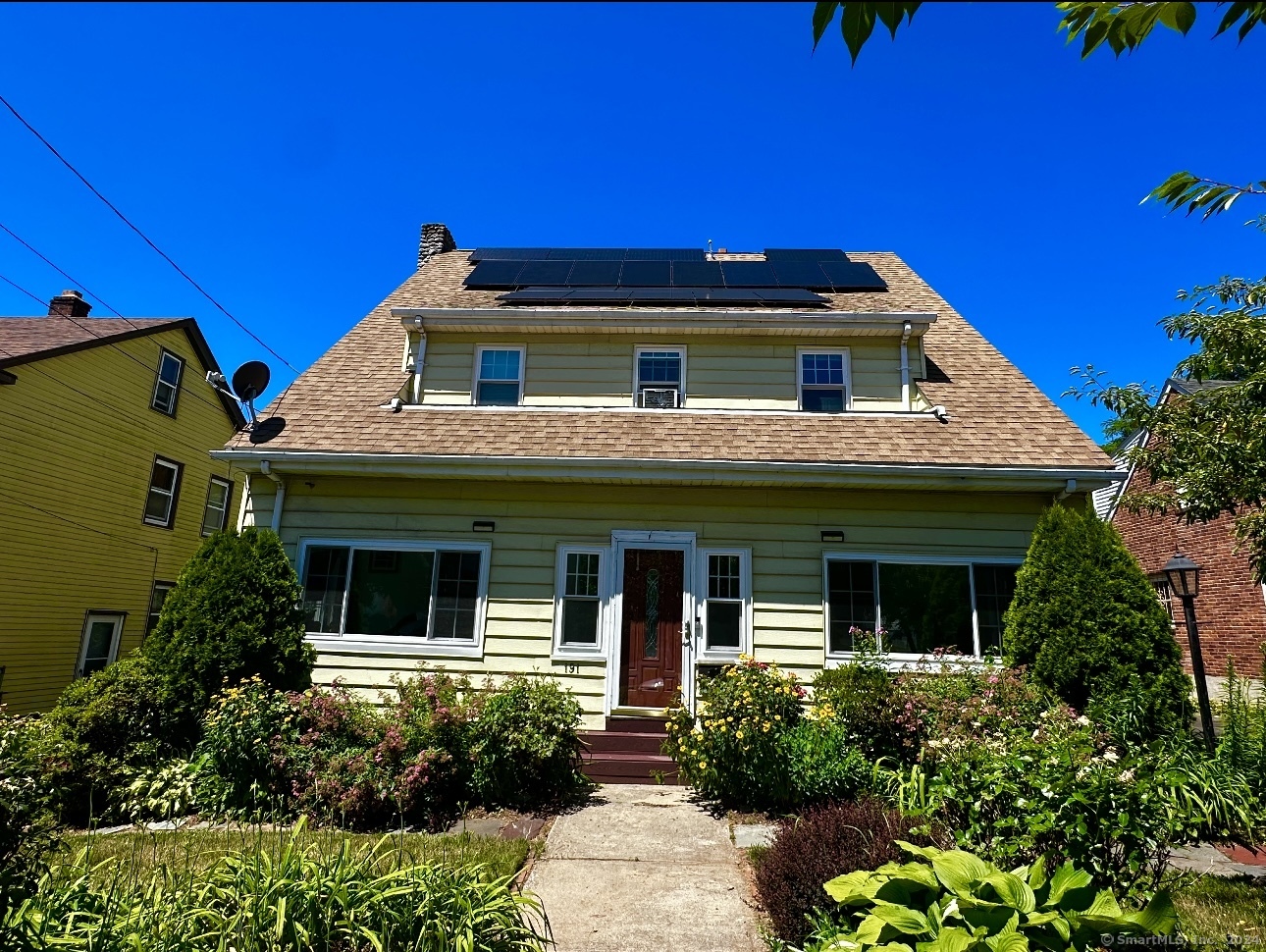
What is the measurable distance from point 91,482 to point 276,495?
1031 cm

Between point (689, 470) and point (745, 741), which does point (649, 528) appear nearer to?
point (689, 470)

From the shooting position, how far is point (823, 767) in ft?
20.7

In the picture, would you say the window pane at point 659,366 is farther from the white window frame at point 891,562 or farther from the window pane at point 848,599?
the window pane at point 848,599

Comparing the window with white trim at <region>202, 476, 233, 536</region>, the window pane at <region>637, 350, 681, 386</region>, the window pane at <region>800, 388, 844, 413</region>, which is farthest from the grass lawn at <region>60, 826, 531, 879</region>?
the window with white trim at <region>202, 476, 233, 536</region>

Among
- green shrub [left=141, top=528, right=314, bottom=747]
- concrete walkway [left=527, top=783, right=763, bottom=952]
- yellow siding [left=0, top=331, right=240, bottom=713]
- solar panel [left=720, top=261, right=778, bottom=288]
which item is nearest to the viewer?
concrete walkway [left=527, top=783, right=763, bottom=952]

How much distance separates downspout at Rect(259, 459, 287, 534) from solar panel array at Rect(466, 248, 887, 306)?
14.5 ft

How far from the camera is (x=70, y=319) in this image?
1784 cm

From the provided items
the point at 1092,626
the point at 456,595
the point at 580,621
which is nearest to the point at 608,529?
the point at 580,621

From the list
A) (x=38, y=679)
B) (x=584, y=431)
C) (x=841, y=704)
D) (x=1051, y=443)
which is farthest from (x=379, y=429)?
(x=38, y=679)

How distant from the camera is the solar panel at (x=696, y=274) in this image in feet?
38.1

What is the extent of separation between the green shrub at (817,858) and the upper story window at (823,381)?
6707 mm

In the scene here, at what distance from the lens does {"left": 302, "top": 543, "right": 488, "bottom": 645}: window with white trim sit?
8773 millimetres

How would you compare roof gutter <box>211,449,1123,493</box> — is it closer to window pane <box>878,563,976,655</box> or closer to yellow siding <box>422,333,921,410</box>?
window pane <box>878,563,976,655</box>

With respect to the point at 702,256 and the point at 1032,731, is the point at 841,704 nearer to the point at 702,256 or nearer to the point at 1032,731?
the point at 1032,731
